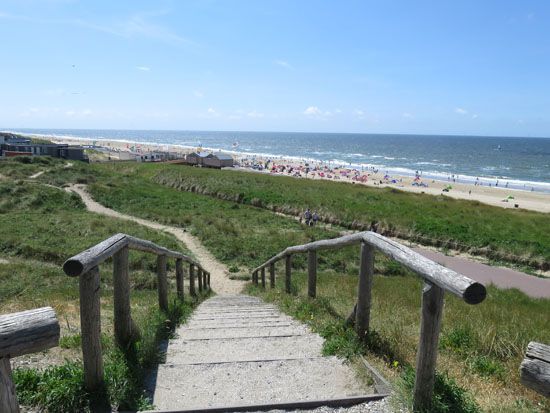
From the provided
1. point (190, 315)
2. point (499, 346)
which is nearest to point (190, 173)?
point (190, 315)

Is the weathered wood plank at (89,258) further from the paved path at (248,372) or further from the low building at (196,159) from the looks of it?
the low building at (196,159)

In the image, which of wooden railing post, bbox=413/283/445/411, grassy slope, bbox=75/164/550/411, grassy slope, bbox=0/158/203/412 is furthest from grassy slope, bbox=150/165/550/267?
wooden railing post, bbox=413/283/445/411

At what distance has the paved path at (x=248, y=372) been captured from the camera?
3.49 metres

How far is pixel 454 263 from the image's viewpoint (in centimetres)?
1866

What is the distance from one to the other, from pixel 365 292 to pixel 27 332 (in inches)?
125

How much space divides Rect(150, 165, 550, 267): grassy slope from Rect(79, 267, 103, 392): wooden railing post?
2097 centimetres

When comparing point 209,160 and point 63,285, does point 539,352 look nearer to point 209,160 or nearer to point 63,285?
point 63,285

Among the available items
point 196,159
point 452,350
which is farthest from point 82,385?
point 196,159

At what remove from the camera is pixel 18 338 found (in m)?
2.16

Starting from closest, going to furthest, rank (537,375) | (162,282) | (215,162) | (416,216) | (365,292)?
1. (537,375)
2. (365,292)
3. (162,282)
4. (416,216)
5. (215,162)

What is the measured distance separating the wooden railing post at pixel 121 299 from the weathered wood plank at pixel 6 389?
5.95 feet

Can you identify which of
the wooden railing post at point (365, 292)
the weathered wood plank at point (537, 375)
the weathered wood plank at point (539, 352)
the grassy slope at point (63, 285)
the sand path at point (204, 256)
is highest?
the weathered wood plank at point (539, 352)

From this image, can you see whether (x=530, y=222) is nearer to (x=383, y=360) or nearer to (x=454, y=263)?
(x=454, y=263)

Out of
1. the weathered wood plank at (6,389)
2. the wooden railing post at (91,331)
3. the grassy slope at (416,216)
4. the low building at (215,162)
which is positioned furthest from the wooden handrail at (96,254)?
the low building at (215,162)
